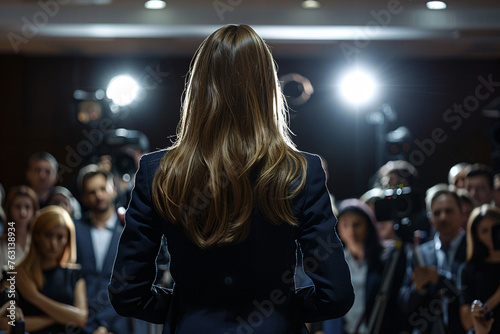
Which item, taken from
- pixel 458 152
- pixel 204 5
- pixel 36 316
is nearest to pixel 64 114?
pixel 204 5

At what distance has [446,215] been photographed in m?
3.23

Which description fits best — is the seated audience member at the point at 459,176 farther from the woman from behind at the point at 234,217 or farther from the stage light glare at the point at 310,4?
the woman from behind at the point at 234,217

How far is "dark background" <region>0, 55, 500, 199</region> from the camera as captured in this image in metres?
5.72

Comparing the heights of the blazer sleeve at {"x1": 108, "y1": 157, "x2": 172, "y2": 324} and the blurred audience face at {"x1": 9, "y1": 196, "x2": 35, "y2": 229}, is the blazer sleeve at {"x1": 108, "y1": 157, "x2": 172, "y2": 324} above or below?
above

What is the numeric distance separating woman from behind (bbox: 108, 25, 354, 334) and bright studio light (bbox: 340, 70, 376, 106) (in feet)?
15.6

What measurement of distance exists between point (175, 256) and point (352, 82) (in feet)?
15.9

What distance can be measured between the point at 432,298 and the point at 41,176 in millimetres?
2569

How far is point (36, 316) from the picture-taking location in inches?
119

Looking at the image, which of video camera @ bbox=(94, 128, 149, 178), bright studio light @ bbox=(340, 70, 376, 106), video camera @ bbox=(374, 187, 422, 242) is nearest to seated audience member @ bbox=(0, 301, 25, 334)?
video camera @ bbox=(94, 128, 149, 178)

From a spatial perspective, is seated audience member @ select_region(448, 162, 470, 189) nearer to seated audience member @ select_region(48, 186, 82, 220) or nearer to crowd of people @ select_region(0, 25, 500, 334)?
seated audience member @ select_region(48, 186, 82, 220)

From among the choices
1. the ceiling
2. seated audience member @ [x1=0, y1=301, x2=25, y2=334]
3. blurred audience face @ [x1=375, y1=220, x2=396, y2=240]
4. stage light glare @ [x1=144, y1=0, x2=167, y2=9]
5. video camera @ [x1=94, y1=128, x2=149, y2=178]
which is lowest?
seated audience member @ [x1=0, y1=301, x2=25, y2=334]

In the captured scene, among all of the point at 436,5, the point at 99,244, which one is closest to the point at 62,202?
the point at 99,244

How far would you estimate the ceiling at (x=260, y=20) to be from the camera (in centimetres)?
448

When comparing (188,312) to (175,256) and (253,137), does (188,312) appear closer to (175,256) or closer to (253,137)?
(175,256)
